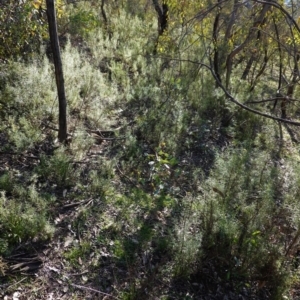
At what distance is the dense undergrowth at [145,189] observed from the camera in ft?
10.2

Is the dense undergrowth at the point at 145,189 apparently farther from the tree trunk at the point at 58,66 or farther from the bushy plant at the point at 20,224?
the tree trunk at the point at 58,66

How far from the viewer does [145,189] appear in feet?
14.3

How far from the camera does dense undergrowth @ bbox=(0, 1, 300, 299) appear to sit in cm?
312

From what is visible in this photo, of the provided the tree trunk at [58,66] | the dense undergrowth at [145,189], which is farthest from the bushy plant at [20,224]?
the tree trunk at [58,66]

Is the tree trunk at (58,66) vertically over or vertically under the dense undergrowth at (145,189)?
over

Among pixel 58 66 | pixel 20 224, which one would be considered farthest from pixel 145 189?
pixel 58 66

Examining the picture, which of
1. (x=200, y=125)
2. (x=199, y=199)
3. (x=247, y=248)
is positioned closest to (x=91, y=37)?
(x=200, y=125)

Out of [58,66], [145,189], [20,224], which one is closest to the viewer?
[20,224]

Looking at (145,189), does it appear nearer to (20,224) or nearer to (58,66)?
(20,224)

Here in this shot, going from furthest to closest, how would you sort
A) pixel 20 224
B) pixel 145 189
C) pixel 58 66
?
1. pixel 145 189
2. pixel 58 66
3. pixel 20 224

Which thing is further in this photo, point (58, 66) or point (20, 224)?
point (58, 66)

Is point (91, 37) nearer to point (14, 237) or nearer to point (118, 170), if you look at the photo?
point (118, 170)

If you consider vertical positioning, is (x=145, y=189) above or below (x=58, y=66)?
below

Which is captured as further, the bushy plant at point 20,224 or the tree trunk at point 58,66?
the tree trunk at point 58,66
